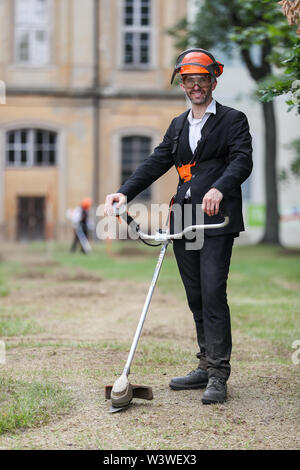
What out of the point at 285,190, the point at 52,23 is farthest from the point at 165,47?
the point at 285,190

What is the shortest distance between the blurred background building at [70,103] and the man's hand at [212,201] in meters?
22.3

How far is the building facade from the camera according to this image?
88.2ft

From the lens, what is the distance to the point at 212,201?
4.57 m

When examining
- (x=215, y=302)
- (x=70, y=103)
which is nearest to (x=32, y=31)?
(x=70, y=103)

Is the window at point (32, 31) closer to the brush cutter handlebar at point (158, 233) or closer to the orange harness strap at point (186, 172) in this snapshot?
the orange harness strap at point (186, 172)

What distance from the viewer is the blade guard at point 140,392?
469cm

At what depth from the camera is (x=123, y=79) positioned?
27469 mm

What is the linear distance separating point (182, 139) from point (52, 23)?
2337cm

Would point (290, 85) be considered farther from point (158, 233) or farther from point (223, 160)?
point (158, 233)

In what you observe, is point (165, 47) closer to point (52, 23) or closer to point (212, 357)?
point (52, 23)

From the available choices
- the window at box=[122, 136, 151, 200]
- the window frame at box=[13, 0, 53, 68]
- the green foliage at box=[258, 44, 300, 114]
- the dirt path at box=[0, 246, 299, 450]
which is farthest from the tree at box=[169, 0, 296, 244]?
the green foliage at box=[258, 44, 300, 114]

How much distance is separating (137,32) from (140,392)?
2459 centimetres
